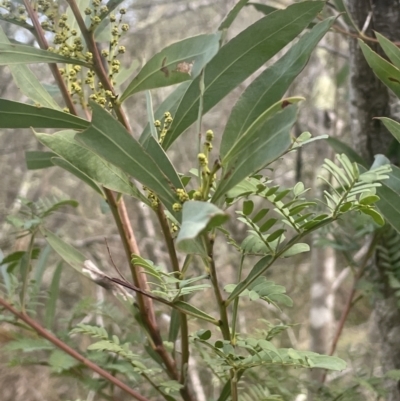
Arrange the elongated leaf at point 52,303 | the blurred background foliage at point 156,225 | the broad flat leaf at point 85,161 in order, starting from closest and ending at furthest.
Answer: the broad flat leaf at point 85,161, the elongated leaf at point 52,303, the blurred background foliage at point 156,225

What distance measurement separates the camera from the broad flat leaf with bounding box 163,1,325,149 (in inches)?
11.0

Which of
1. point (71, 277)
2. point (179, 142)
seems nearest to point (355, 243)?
point (179, 142)

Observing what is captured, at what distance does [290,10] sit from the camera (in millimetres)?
279

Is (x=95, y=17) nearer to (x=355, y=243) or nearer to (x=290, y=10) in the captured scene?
(x=290, y=10)

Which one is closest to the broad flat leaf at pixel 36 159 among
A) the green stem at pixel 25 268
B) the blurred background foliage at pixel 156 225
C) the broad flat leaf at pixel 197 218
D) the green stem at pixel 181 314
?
the green stem at pixel 25 268

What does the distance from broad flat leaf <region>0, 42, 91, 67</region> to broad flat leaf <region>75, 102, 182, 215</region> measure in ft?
0.34

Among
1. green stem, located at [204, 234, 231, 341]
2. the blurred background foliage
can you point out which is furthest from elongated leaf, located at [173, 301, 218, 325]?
the blurred background foliage

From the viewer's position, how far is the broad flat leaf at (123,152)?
0.22 metres

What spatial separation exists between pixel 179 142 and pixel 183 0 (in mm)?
598

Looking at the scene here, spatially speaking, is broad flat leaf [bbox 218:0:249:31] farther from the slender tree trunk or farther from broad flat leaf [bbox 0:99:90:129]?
the slender tree trunk

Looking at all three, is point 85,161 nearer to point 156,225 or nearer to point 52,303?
point 52,303

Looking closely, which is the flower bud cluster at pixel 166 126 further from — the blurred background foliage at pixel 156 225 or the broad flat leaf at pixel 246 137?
the blurred background foliage at pixel 156 225

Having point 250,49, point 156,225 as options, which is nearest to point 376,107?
point 250,49

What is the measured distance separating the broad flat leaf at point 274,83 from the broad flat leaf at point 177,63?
38mm
